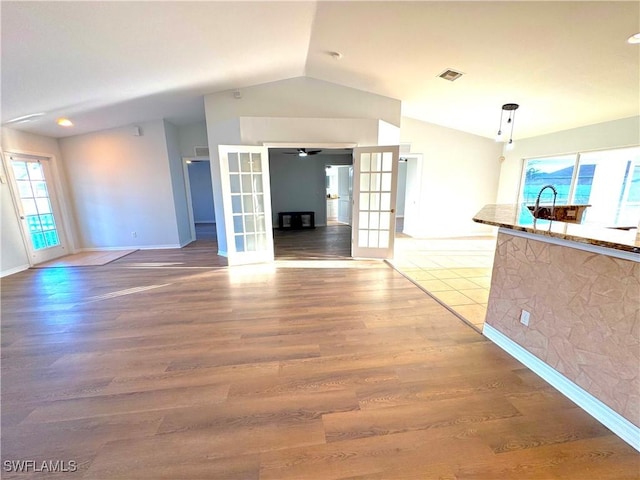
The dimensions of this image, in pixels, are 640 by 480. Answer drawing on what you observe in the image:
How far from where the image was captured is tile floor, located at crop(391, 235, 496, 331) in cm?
304

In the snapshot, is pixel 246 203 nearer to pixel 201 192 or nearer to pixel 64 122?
pixel 64 122

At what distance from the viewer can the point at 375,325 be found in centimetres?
260

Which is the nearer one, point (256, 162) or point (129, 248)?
point (256, 162)

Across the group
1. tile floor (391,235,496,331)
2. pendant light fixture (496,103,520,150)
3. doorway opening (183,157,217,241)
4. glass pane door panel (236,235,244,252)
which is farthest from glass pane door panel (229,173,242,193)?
doorway opening (183,157,217,241)

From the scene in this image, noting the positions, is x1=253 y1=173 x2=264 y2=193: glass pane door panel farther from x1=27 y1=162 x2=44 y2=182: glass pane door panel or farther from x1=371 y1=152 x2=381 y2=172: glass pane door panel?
x1=27 y1=162 x2=44 y2=182: glass pane door panel

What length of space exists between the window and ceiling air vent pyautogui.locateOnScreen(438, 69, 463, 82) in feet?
9.79

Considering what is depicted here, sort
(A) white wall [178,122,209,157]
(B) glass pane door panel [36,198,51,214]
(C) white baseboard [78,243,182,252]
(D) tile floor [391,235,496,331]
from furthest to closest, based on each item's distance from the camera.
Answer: (A) white wall [178,122,209,157] → (C) white baseboard [78,243,182,252] → (B) glass pane door panel [36,198,51,214] → (D) tile floor [391,235,496,331]

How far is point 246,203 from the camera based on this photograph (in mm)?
4652

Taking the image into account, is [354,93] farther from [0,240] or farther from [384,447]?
[0,240]

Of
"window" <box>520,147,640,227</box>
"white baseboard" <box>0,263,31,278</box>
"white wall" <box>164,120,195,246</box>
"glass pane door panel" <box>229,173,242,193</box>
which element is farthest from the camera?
"white wall" <box>164,120,195,246</box>

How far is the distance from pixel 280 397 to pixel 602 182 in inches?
250

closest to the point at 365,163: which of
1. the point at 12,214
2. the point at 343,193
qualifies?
the point at 343,193

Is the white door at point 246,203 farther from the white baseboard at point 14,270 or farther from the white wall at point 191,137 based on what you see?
the white baseboard at point 14,270

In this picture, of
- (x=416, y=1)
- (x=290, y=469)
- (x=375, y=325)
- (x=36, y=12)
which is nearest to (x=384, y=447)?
(x=290, y=469)
